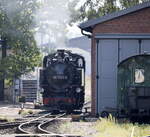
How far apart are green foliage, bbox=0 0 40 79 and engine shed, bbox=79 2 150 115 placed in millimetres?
13119

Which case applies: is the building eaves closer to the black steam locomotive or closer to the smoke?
the black steam locomotive

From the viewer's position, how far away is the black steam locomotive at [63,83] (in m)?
26.0

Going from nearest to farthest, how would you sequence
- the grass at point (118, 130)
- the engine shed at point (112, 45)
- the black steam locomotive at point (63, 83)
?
1. the grass at point (118, 130)
2. the engine shed at point (112, 45)
3. the black steam locomotive at point (63, 83)

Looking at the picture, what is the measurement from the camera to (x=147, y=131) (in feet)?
49.0

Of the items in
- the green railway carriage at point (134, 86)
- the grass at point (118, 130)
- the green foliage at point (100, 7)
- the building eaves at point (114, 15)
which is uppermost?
the green foliage at point (100, 7)

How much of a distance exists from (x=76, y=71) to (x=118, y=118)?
653 cm

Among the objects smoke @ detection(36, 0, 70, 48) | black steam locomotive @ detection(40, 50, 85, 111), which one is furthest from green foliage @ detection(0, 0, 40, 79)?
black steam locomotive @ detection(40, 50, 85, 111)

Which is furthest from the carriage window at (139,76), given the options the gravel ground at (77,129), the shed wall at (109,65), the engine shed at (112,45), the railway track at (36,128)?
the shed wall at (109,65)

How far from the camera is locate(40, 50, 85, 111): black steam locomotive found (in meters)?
26.0

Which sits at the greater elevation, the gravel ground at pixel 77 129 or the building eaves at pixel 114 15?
the building eaves at pixel 114 15

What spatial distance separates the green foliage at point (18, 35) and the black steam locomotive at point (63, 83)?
9.10m

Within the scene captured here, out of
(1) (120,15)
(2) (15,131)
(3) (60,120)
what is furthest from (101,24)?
(2) (15,131)

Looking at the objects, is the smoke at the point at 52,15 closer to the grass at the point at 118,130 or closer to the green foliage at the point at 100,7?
the green foliage at the point at 100,7

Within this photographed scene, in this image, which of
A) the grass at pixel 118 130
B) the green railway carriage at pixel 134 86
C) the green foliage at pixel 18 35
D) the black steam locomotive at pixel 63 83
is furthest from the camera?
the green foliage at pixel 18 35
